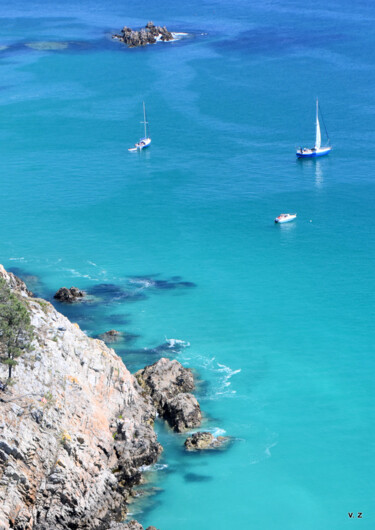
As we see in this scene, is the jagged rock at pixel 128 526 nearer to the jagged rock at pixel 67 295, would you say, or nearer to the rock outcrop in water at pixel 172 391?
A: the rock outcrop in water at pixel 172 391

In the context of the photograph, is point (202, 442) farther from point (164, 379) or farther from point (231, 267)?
point (231, 267)

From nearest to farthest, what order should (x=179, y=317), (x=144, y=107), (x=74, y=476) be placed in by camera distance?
(x=74, y=476) → (x=179, y=317) → (x=144, y=107)

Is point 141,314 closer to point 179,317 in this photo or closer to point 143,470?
point 179,317

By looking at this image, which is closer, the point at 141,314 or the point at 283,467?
the point at 283,467

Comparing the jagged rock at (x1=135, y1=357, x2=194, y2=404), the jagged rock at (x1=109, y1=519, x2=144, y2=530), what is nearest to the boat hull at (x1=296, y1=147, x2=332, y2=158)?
the jagged rock at (x1=135, y1=357, x2=194, y2=404)

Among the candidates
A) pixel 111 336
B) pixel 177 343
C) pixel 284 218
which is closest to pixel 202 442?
pixel 177 343

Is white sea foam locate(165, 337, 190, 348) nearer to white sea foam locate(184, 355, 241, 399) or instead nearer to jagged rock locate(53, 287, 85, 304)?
white sea foam locate(184, 355, 241, 399)

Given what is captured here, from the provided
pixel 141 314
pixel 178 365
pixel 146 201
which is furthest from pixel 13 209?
pixel 178 365

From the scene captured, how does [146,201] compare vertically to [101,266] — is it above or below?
above
